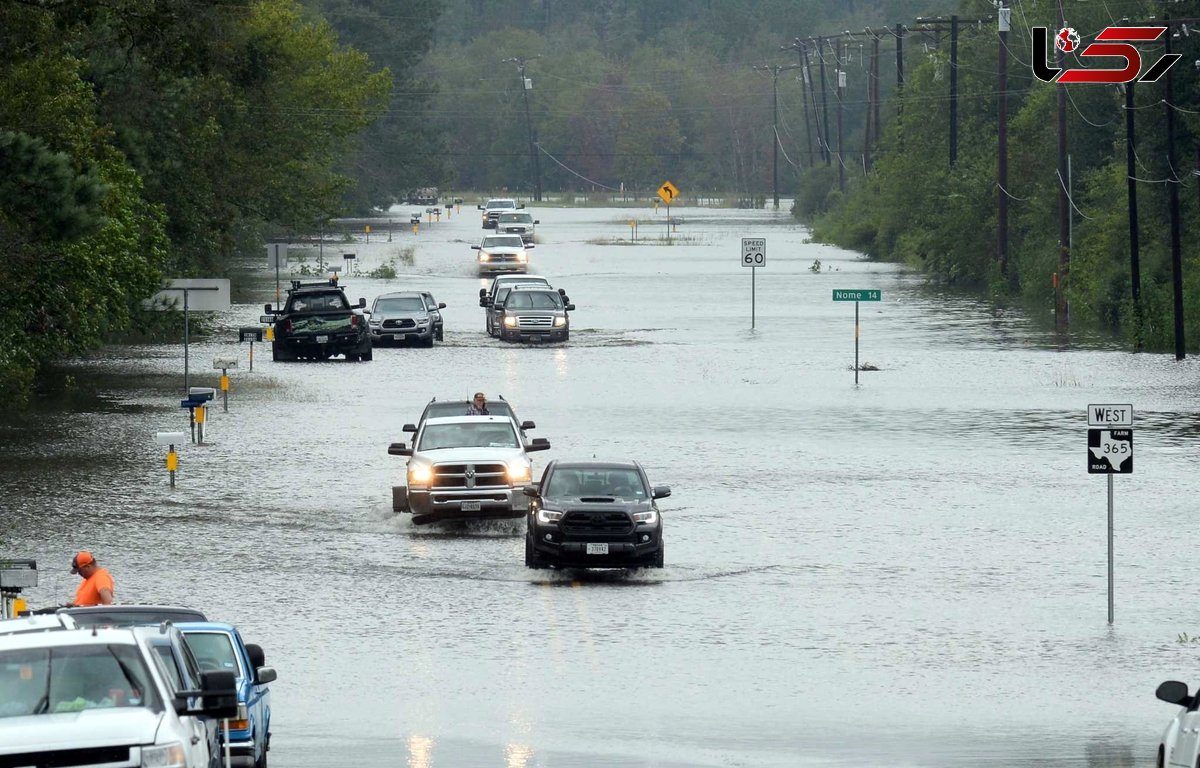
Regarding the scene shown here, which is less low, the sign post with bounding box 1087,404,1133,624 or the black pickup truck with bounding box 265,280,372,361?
the black pickup truck with bounding box 265,280,372,361

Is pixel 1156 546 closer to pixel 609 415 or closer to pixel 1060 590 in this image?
pixel 1060 590

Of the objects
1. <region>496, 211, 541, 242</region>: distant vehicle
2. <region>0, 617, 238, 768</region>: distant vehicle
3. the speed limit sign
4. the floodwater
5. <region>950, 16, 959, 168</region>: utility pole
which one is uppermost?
<region>950, 16, 959, 168</region>: utility pole

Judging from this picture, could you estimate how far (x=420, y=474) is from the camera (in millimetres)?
28484

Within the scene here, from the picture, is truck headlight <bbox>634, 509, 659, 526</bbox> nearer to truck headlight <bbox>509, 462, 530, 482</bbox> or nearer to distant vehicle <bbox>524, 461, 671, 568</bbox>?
distant vehicle <bbox>524, 461, 671, 568</bbox>

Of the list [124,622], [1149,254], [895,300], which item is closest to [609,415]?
[124,622]

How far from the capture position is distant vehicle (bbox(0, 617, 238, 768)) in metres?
10.7

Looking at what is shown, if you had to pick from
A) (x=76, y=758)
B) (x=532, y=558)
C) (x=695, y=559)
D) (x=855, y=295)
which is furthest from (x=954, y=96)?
(x=76, y=758)

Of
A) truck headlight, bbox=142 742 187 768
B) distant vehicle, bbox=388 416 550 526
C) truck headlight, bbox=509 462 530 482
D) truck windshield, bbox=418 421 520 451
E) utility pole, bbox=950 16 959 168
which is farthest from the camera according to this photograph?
utility pole, bbox=950 16 959 168

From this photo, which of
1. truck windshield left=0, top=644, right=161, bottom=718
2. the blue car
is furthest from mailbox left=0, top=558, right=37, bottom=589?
truck windshield left=0, top=644, right=161, bottom=718

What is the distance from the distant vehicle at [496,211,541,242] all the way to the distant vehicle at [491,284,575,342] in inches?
2131

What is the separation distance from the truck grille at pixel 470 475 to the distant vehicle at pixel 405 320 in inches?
1162

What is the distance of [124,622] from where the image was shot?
1488 cm

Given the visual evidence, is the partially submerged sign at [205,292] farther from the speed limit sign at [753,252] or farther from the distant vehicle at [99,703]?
the distant vehicle at [99,703]

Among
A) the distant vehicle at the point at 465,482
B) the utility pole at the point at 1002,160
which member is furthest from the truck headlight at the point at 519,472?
the utility pole at the point at 1002,160
